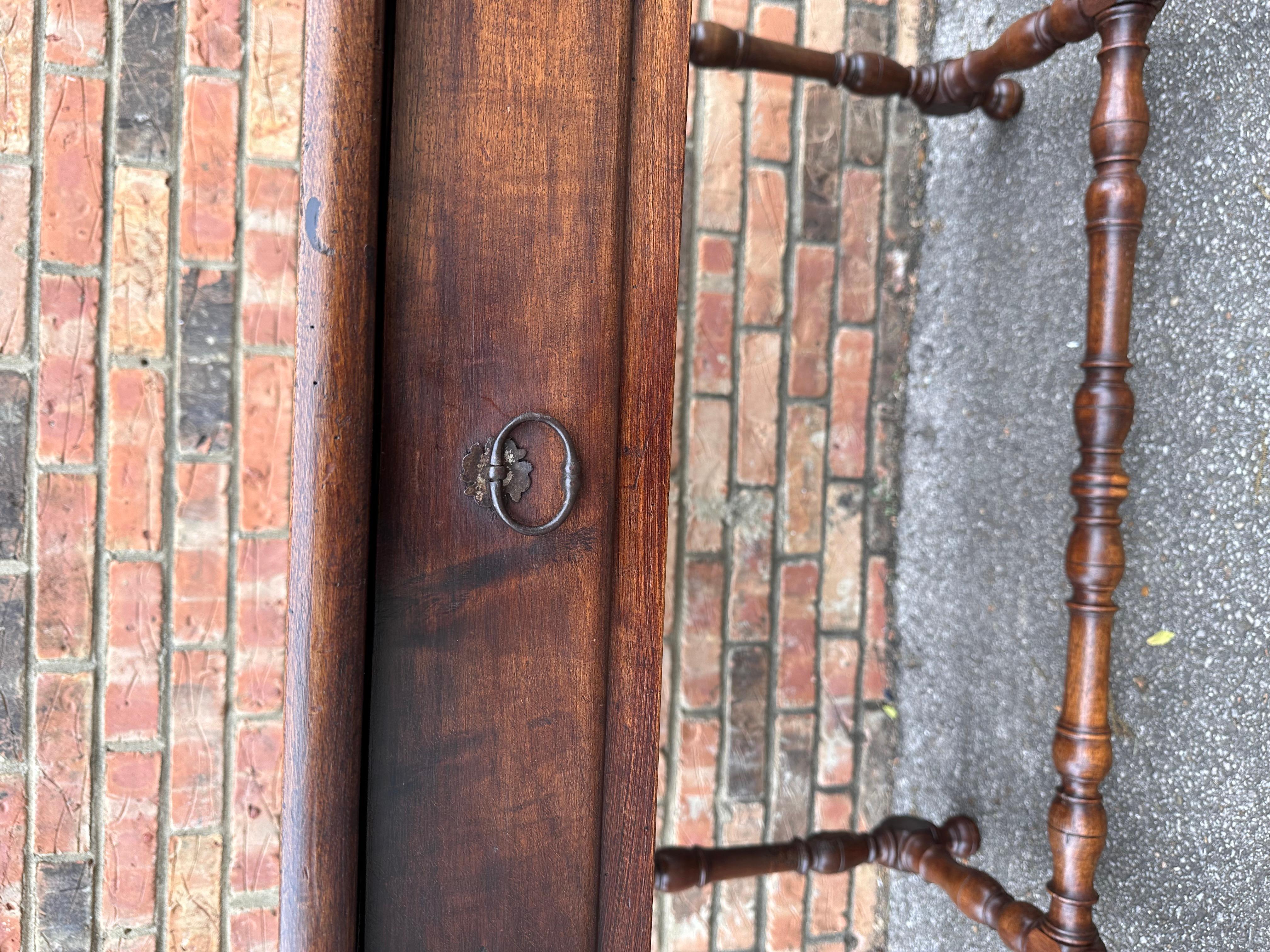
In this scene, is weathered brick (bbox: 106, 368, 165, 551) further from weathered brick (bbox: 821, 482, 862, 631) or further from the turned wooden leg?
the turned wooden leg

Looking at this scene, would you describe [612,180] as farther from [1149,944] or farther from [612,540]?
[1149,944]

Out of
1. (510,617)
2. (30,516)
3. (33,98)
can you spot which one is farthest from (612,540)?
(33,98)

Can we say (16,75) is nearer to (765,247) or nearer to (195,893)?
(765,247)

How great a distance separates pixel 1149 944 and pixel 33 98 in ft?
7.11

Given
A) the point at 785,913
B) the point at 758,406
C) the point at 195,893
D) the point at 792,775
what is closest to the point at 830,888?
the point at 785,913

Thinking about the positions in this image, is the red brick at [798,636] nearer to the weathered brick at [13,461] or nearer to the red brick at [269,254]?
the red brick at [269,254]

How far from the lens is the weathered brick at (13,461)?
60.0 inches

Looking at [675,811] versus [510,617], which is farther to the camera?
[675,811]

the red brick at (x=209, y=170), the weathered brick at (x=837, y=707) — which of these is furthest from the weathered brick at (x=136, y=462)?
the weathered brick at (x=837, y=707)

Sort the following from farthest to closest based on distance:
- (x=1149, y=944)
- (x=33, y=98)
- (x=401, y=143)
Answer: (x=33, y=98) < (x=1149, y=944) < (x=401, y=143)

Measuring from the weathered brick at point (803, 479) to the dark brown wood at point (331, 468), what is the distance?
43.1 inches

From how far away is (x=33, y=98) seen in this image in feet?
4.96

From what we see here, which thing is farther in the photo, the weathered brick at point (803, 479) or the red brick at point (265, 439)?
the weathered brick at point (803, 479)

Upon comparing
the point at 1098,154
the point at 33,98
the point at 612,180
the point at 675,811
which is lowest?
the point at 675,811
